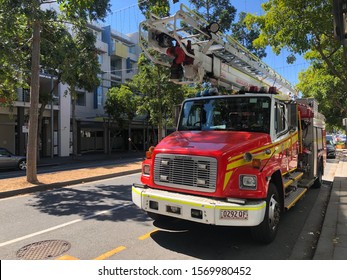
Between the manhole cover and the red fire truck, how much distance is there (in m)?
1.40

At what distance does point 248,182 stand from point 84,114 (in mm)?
30980

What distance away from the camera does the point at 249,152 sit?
4879 mm

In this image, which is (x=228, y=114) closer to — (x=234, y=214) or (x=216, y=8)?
(x=234, y=214)

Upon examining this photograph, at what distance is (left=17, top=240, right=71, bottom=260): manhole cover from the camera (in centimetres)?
482

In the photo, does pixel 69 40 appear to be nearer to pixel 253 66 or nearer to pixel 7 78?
pixel 7 78

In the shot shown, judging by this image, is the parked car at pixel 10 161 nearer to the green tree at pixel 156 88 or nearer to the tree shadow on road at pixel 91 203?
the tree shadow on road at pixel 91 203

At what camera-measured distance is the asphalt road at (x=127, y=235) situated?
4867 millimetres

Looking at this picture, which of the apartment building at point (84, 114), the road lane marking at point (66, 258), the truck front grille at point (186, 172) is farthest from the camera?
the apartment building at point (84, 114)

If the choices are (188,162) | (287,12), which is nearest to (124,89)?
(287,12)

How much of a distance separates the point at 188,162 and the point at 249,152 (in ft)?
3.08

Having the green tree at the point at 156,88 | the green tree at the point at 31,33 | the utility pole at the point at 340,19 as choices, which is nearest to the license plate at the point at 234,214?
the utility pole at the point at 340,19

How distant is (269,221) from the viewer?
17.0ft

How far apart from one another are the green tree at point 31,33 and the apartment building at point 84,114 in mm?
7683

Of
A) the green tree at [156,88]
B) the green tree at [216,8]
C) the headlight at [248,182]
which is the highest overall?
the green tree at [216,8]
